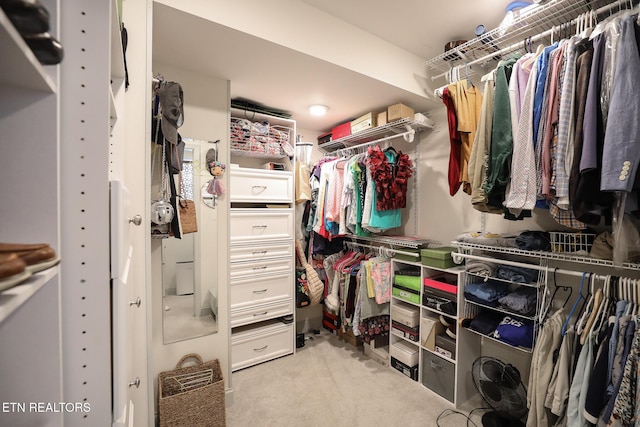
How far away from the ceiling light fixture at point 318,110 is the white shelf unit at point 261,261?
25cm

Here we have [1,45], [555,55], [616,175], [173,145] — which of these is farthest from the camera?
[173,145]

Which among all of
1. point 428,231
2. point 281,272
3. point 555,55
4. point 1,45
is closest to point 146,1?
point 1,45

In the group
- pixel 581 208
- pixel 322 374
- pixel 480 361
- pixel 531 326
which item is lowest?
pixel 322 374

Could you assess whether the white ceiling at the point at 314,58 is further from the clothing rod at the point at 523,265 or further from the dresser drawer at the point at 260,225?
the clothing rod at the point at 523,265

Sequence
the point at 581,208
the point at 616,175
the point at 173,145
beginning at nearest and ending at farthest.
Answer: the point at 616,175
the point at 581,208
the point at 173,145

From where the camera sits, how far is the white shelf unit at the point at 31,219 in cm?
41

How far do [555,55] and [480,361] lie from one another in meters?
1.69

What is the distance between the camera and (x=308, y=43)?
172 centimetres

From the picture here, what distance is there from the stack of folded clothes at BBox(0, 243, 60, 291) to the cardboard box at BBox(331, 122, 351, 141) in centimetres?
273

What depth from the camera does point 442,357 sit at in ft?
6.61

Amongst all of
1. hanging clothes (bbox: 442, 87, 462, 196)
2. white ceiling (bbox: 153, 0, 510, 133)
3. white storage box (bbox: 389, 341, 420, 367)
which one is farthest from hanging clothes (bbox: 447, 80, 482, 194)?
white storage box (bbox: 389, 341, 420, 367)

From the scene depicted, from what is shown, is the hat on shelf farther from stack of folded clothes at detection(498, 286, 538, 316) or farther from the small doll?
stack of folded clothes at detection(498, 286, 538, 316)

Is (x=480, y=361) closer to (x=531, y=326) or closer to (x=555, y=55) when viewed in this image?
(x=531, y=326)

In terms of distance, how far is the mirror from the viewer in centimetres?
190
